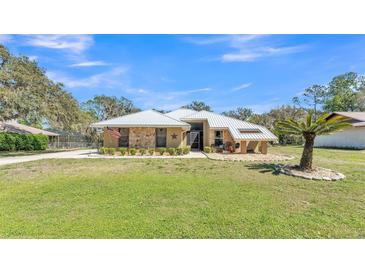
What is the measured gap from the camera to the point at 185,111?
27.7 meters

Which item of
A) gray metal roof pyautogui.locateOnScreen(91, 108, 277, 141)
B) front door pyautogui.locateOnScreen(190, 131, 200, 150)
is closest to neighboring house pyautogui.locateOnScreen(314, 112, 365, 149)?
gray metal roof pyautogui.locateOnScreen(91, 108, 277, 141)

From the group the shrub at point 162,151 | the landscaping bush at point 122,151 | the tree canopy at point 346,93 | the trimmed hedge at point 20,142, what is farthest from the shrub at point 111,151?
the tree canopy at point 346,93

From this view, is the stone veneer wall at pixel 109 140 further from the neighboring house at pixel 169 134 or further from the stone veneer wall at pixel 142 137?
the stone veneer wall at pixel 142 137

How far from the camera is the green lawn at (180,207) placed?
385 cm

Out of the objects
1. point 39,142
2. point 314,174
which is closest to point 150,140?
point 314,174

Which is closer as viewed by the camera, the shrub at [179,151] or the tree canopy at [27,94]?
the tree canopy at [27,94]

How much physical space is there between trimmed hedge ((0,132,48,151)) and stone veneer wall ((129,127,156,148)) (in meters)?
15.3

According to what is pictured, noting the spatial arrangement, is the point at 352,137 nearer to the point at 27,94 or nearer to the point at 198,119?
the point at 198,119

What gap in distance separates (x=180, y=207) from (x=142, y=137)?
14.3 metres

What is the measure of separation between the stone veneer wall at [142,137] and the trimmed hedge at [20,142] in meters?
15.3

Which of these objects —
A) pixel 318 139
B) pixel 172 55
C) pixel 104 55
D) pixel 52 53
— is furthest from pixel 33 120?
pixel 318 139

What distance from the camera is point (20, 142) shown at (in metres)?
23.4
